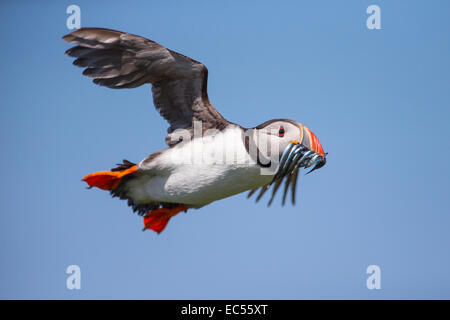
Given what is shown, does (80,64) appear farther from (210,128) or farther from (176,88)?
(210,128)

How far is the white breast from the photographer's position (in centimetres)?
926

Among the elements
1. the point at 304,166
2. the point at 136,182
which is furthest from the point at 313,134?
the point at 136,182

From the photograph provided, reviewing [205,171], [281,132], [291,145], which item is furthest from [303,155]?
[205,171]

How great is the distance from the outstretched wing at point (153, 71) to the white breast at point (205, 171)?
0.37m

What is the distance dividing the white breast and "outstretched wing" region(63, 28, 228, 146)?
0.37 m

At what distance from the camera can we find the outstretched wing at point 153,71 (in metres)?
9.03

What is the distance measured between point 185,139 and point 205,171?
79 cm

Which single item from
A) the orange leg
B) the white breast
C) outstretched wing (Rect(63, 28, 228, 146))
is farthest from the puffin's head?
the orange leg

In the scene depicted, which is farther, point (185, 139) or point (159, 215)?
point (159, 215)

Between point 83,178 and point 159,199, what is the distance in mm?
1427

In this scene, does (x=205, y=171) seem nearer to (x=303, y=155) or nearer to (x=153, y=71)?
(x=303, y=155)

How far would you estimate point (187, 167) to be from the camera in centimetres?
950

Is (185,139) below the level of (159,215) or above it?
above

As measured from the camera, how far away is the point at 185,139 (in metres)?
9.75
